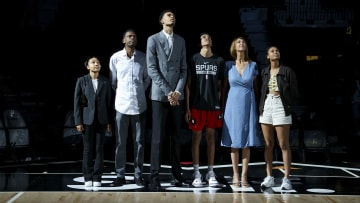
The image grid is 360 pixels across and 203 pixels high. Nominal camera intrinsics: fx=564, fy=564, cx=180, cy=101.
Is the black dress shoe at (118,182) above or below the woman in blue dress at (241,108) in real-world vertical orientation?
below

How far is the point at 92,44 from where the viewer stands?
24.2 feet

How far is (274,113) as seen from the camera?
5.10 m

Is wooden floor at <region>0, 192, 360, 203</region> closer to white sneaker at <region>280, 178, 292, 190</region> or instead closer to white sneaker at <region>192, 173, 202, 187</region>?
white sneaker at <region>280, 178, 292, 190</region>

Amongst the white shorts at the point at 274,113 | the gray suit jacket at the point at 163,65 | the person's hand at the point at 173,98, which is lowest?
the white shorts at the point at 274,113

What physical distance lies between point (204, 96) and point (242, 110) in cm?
37

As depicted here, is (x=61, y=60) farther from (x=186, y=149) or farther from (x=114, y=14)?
(x=186, y=149)

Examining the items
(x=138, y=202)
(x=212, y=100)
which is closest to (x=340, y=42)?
(x=212, y=100)

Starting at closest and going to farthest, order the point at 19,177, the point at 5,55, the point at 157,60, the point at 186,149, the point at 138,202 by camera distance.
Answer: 1. the point at 138,202
2. the point at 157,60
3. the point at 19,177
4. the point at 5,55
5. the point at 186,149

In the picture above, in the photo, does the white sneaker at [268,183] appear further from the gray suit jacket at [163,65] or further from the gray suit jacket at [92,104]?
the gray suit jacket at [92,104]

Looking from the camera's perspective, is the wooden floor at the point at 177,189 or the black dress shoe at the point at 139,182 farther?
the black dress shoe at the point at 139,182

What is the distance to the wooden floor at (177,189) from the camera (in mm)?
4562

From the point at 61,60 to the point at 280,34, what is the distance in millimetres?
2911

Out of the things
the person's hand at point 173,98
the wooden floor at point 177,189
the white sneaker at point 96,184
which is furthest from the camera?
the white sneaker at point 96,184

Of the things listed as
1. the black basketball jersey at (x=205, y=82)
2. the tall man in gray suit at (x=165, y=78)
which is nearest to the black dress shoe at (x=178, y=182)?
the tall man in gray suit at (x=165, y=78)
